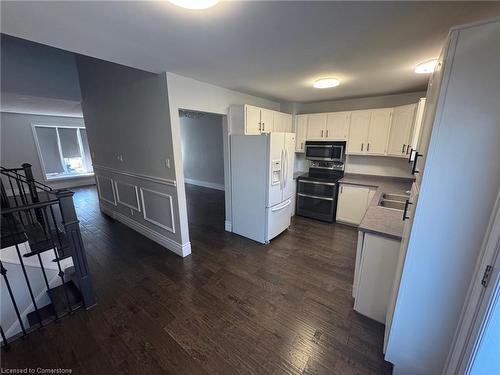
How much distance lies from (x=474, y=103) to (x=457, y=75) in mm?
158

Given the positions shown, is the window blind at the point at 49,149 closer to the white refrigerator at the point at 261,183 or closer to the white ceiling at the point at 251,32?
the white ceiling at the point at 251,32

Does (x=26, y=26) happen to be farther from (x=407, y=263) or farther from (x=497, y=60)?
(x=407, y=263)

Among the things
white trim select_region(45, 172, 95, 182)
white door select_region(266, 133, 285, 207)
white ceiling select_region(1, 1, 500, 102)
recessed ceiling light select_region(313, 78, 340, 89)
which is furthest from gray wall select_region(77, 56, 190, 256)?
white trim select_region(45, 172, 95, 182)

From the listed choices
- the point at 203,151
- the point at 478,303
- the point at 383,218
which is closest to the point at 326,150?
the point at 383,218

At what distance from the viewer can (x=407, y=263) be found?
1230 mm

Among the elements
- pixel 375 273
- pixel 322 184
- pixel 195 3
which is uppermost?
pixel 195 3

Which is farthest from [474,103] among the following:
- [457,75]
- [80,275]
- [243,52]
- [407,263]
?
[80,275]

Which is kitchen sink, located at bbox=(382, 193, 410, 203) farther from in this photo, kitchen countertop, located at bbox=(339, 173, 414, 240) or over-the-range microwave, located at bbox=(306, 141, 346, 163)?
over-the-range microwave, located at bbox=(306, 141, 346, 163)

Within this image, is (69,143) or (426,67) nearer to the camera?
(426,67)

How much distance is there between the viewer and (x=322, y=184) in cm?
386

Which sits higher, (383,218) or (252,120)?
(252,120)

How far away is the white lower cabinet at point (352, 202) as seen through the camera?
3537mm

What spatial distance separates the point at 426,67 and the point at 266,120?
2157 mm

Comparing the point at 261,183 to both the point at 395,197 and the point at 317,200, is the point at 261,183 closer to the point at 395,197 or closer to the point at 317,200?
the point at 317,200
